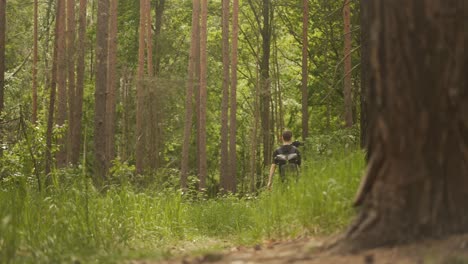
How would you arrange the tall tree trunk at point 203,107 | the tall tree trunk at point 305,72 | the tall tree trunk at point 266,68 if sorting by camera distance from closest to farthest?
the tall tree trunk at point 305,72 < the tall tree trunk at point 203,107 < the tall tree trunk at point 266,68

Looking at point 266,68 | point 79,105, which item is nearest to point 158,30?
point 266,68

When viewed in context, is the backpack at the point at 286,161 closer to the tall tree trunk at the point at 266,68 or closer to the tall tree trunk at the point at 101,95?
the tall tree trunk at the point at 101,95

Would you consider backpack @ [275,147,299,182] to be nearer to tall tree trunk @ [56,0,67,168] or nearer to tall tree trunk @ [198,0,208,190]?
tall tree trunk @ [56,0,67,168]

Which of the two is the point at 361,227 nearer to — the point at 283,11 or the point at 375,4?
the point at 375,4

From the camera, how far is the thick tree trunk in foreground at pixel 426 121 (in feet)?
16.0

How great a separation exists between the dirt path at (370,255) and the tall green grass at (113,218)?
0.78 m

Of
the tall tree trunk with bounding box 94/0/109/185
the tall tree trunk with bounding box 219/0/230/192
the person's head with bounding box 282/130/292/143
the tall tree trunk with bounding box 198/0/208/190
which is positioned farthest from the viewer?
the tall tree trunk with bounding box 219/0/230/192

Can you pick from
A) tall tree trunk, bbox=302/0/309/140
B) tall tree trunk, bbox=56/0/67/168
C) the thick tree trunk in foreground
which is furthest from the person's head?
tall tree trunk, bbox=56/0/67/168

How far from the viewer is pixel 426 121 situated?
16.0 feet

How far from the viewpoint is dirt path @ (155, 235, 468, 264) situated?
4.43 metres

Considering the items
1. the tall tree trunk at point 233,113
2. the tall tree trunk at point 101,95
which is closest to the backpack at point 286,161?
the tall tree trunk at point 101,95

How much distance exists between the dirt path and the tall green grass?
778 mm

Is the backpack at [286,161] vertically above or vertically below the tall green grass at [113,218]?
above

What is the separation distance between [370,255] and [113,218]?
4633 mm
